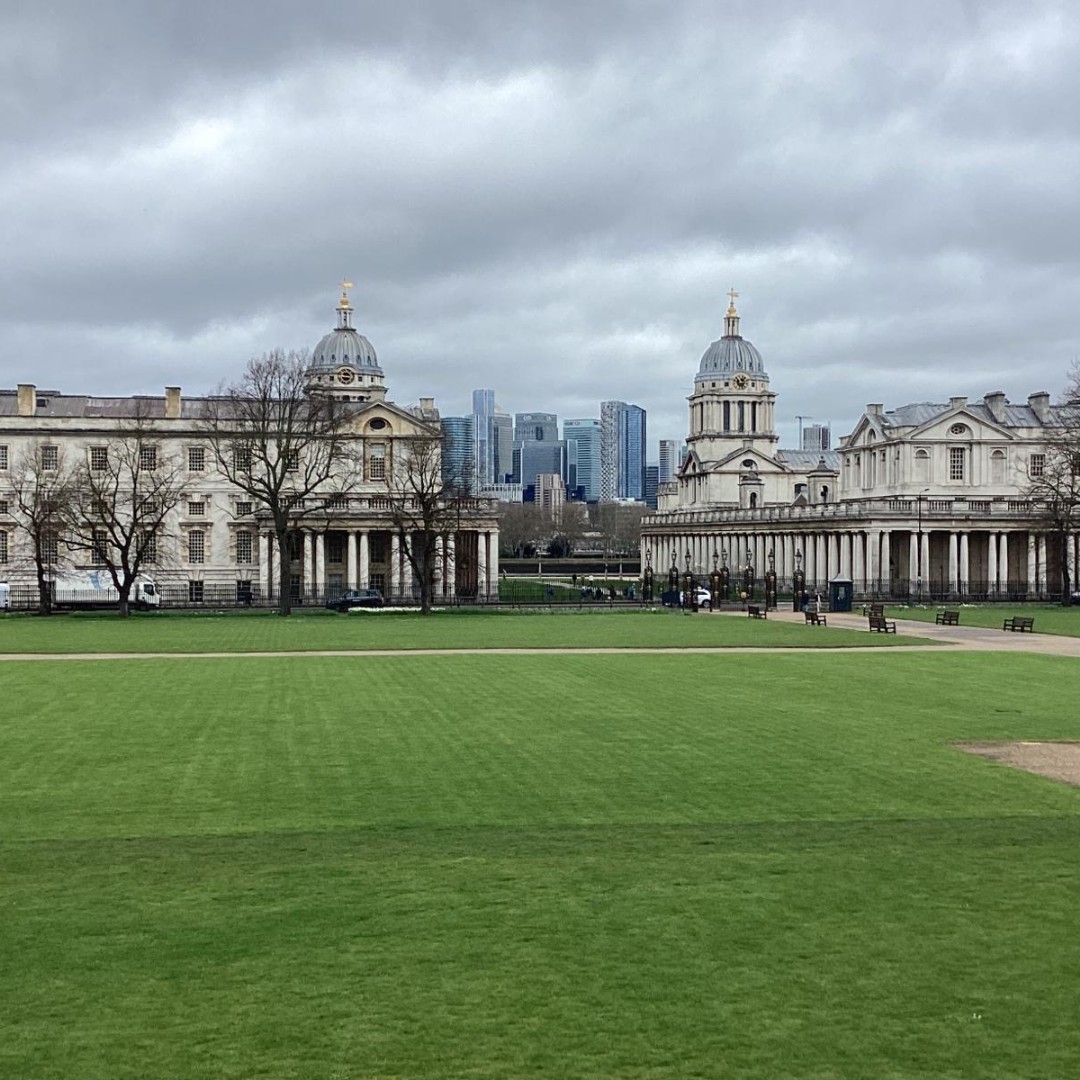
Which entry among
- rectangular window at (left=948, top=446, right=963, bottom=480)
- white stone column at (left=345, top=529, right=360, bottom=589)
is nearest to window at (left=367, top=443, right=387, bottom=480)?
white stone column at (left=345, top=529, right=360, bottom=589)

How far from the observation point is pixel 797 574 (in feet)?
271

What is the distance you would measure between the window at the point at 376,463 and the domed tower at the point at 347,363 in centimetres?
2148

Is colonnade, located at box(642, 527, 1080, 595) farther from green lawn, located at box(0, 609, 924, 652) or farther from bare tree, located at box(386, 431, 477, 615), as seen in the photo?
green lawn, located at box(0, 609, 924, 652)

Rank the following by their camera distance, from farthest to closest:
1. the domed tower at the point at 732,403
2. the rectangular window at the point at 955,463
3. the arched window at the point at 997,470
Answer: the domed tower at the point at 732,403
the arched window at the point at 997,470
the rectangular window at the point at 955,463

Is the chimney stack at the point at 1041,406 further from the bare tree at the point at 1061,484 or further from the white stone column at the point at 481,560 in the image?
the white stone column at the point at 481,560

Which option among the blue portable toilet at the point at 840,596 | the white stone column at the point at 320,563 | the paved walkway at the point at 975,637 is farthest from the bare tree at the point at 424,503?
the blue portable toilet at the point at 840,596

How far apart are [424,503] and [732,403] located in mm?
72245

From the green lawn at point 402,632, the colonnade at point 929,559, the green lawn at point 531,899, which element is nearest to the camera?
the green lawn at point 531,899

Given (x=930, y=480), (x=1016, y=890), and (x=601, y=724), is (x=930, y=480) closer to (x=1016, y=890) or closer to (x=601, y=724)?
(x=601, y=724)

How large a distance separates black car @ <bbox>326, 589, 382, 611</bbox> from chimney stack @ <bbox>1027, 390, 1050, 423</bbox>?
52.5m

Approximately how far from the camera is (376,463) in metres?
97.9

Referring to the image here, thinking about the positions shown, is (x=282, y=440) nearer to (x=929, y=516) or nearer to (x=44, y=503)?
(x=44, y=503)

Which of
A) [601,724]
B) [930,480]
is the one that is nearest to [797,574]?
[930,480]

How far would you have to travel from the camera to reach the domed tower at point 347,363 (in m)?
120
